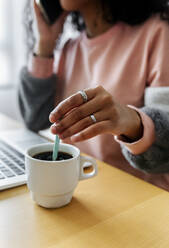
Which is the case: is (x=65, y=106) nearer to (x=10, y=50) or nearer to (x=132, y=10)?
(x=132, y=10)

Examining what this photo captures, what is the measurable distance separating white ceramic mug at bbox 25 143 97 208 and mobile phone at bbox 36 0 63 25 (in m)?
0.74

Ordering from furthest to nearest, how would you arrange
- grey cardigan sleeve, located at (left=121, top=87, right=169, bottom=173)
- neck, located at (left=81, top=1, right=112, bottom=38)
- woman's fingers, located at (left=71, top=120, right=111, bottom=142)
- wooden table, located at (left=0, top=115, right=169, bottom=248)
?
1. neck, located at (left=81, top=1, right=112, bottom=38)
2. grey cardigan sleeve, located at (left=121, top=87, right=169, bottom=173)
3. woman's fingers, located at (left=71, top=120, right=111, bottom=142)
4. wooden table, located at (left=0, top=115, right=169, bottom=248)

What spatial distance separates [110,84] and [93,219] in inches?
20.9

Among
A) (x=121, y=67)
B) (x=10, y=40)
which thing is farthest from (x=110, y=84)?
(x=10, y=40)

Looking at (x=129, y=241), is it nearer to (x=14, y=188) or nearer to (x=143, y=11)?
(x=14, y=188)

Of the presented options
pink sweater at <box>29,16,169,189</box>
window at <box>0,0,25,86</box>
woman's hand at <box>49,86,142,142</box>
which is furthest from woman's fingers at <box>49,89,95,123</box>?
window at <box>0,0,25,86</box>

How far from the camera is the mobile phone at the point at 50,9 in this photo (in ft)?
3.36

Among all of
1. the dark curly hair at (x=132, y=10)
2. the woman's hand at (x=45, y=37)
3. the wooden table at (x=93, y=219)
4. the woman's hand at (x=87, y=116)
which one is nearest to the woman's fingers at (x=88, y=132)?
the woman's hand at (x=87, y=116)

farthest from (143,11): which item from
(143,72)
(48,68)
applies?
(48,68)

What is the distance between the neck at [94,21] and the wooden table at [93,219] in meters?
0.64

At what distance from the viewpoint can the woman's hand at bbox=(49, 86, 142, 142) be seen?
45 cm

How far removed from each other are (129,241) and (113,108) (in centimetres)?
23

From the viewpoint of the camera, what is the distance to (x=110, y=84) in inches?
34.6

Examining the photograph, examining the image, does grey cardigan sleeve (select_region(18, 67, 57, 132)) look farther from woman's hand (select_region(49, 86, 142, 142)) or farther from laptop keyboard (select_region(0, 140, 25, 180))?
woman's hand (select_region(49, 86, 142, 142))
